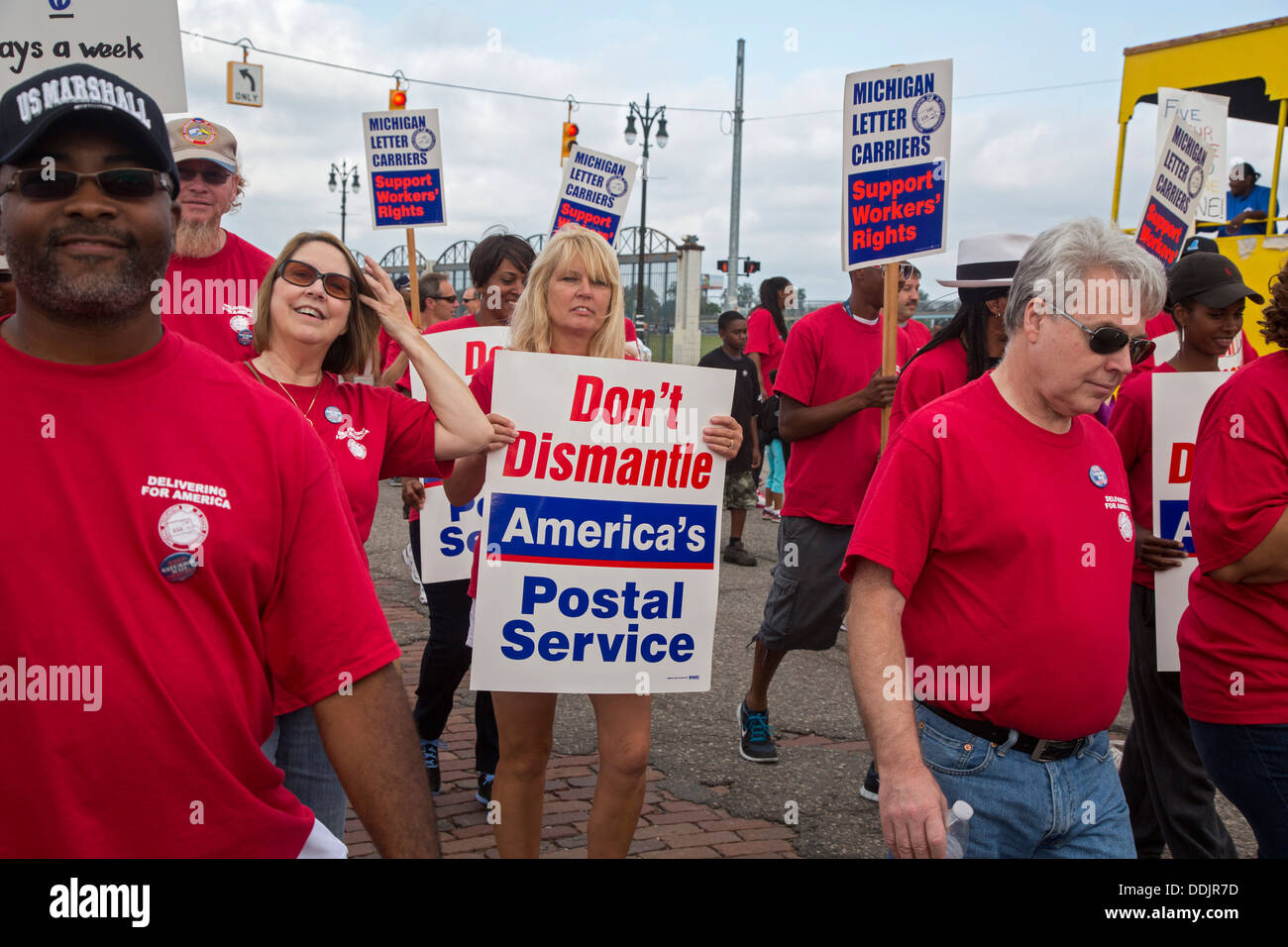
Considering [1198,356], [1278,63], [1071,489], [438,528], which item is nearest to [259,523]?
[1071,489]

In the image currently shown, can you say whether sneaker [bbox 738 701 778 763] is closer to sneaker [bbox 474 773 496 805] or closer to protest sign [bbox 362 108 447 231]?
sneaker [bbox 474 773 496 805]

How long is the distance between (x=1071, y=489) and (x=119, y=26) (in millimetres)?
3560

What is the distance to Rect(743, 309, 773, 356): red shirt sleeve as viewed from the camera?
11.6 meters

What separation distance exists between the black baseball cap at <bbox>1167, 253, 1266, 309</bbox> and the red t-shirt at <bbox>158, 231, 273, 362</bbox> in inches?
135

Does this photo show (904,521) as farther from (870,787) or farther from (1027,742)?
(870,787)

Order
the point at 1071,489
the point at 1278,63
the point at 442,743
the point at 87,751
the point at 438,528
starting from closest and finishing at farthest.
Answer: the point at 87,751 → the point at 1071,489 → the point at 438,528 → the point at 442,743 → the point at 1278,63

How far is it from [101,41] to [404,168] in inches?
210

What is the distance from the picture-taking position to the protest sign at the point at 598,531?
377 centimetres

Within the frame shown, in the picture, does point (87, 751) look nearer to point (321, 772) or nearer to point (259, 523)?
point (259, 523)

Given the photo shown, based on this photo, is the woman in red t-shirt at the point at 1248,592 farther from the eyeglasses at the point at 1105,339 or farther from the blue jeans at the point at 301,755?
the blue jeans at the point at 301,755

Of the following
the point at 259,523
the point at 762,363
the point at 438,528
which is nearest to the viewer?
the point at 259,523

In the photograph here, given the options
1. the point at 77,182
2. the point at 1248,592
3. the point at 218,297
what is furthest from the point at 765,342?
the point at 77,182

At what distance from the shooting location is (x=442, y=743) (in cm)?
586
